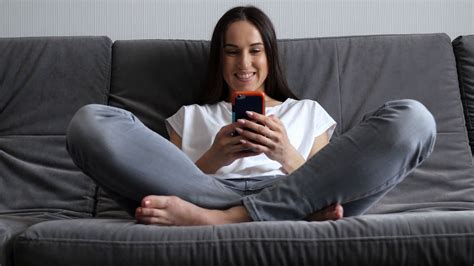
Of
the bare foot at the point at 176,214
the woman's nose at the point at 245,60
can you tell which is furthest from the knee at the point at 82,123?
the woman's nose at the point at 245,60

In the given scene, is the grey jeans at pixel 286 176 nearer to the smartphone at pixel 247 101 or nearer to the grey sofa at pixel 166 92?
the smartphone at pixel 247 101

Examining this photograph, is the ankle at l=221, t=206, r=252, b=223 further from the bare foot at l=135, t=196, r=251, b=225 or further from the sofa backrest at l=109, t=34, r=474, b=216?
the sofa backrest at l=109, t=34, r=474, b=216

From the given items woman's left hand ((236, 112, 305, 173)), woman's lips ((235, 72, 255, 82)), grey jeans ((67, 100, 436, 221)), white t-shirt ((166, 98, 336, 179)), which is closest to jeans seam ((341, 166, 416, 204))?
grey jeans ((67, 100, 436, 221))

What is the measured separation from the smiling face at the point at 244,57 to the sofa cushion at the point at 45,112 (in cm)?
37

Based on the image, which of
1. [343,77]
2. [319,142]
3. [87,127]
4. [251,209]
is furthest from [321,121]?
[87,127]

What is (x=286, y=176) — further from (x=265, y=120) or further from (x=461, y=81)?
(x=461, y=81)

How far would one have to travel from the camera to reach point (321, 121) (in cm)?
180

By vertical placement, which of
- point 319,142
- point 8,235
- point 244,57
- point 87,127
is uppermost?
Result: point 244,57

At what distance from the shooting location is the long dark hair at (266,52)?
74.1 inches

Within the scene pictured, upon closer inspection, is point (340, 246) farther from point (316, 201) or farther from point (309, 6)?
point (309, 6)

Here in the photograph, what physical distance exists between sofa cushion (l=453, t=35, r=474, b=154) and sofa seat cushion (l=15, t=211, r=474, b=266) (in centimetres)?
80

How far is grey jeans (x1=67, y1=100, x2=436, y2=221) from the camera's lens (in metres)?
1.29

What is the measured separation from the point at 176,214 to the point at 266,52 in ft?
2.37

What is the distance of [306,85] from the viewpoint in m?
1.93
